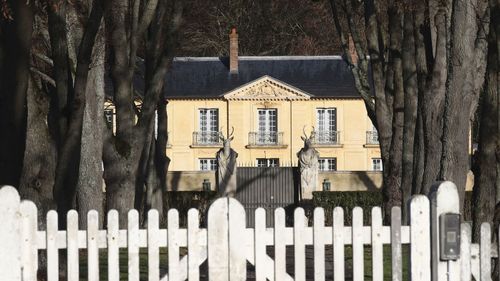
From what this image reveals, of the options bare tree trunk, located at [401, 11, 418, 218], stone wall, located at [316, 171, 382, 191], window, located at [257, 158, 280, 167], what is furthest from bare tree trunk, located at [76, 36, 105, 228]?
window, located at [257, 158, 280, 167]

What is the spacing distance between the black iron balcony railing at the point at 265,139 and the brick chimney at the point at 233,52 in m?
3.83

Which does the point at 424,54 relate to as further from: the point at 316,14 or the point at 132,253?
the point at 316,14

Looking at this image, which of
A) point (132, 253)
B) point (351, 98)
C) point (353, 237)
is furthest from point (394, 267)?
point (351, 98)

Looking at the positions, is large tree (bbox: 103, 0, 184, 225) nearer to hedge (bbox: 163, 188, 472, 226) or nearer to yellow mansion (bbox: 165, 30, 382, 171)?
hedge (bbox: 163, 188, 472, 226)

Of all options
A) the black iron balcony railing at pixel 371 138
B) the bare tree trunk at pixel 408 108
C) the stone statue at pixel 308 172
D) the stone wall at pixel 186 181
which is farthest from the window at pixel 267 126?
the bare tree trunk at pixel 408 108

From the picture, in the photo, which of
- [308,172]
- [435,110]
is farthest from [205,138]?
[435,110]

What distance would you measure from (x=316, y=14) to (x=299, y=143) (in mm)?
7088

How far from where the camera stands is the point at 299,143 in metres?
71.8

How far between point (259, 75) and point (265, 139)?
3.90 metres

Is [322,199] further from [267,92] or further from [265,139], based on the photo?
[265,139]

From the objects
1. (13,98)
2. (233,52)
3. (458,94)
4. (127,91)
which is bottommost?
(13,98)

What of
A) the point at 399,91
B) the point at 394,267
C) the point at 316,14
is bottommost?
the point at 394,267

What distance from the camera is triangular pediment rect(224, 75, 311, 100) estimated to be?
6975cm

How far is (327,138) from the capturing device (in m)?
72.0
